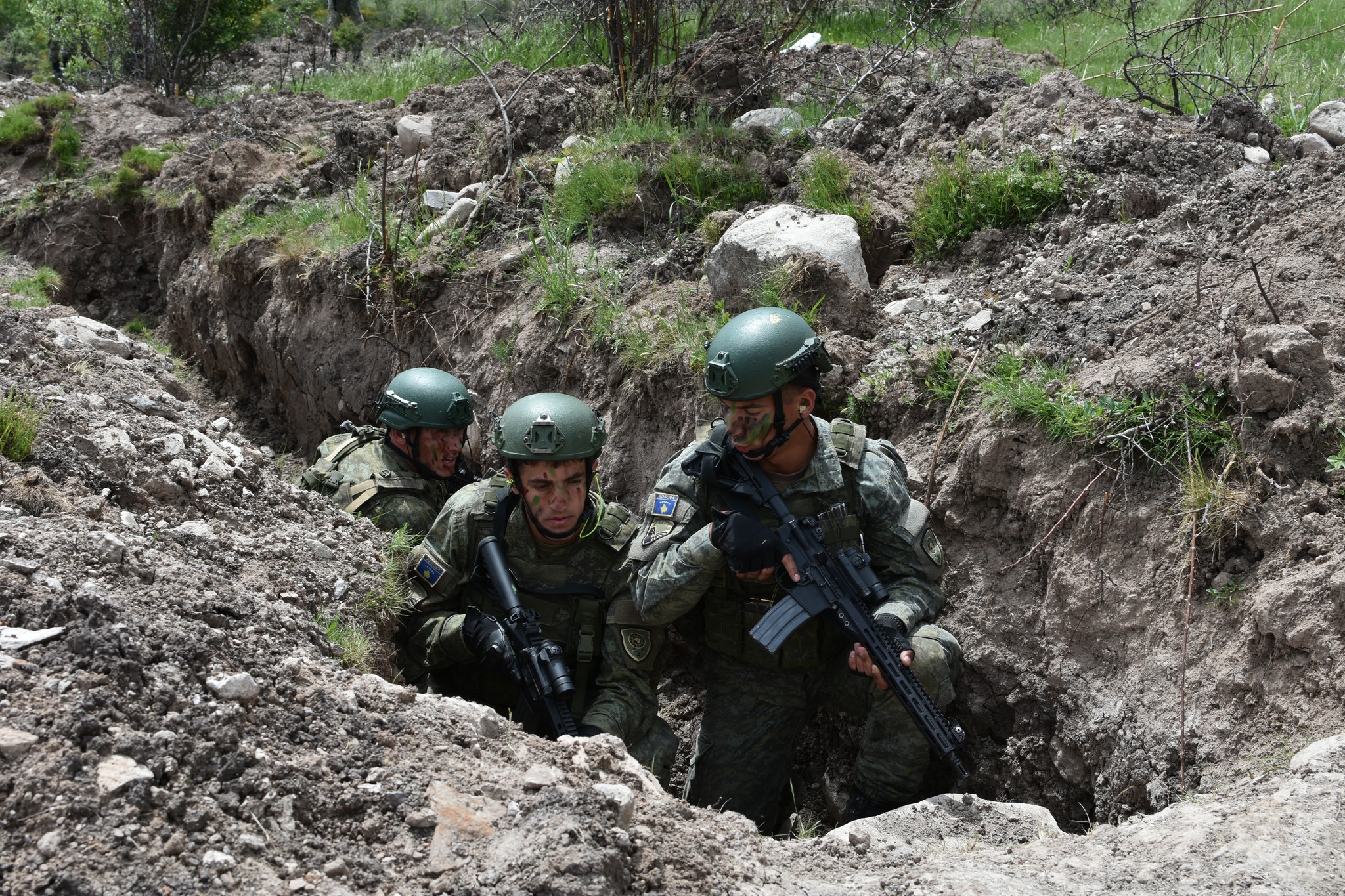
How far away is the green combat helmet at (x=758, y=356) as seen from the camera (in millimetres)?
4336

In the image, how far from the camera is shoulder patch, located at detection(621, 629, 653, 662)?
15.0ft

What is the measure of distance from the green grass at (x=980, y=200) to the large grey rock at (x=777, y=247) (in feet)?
1.36

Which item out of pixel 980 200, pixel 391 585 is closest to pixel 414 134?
pixel 980 200

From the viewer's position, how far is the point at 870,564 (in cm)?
447

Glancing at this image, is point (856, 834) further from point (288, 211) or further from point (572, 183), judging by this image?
point (288, 211)

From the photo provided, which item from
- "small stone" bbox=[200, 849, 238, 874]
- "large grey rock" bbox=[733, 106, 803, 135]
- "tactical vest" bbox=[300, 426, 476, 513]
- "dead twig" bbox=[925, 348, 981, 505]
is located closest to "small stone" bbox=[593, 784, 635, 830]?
"small stone" bbox=[200, 849, 238, 874]

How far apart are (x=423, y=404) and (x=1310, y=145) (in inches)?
177

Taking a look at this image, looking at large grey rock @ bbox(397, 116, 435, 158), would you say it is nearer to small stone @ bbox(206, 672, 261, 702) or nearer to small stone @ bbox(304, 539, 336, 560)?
small stone @ bbox(304, 539, 336, 560)

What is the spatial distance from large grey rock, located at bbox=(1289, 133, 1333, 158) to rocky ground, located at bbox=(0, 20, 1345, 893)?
0.37 feet

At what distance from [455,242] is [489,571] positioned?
3.80m

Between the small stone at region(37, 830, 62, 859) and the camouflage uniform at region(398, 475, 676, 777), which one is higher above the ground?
the small stone at region(37, 830, 62, 859)

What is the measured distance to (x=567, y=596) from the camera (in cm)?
477

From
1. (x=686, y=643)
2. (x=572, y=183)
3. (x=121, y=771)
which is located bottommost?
(x=686, y=643)

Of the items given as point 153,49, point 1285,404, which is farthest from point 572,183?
point 153,49
